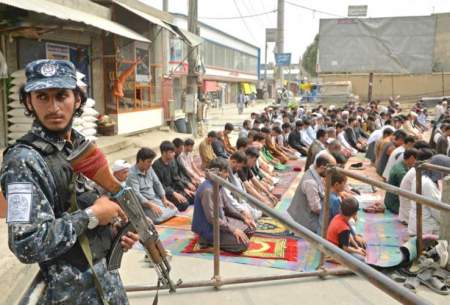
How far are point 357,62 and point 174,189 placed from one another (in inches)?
644

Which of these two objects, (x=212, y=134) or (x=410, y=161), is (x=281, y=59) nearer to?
(x=212, y=134)

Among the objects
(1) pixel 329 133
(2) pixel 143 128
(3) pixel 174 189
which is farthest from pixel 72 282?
(2) pixel 143 128

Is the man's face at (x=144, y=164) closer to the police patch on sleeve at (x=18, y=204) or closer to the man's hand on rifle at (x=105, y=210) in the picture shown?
the man's hand on rifle at (x=105, y=210)

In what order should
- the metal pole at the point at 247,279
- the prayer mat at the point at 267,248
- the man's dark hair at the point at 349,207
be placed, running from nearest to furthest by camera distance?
the metal pole at the point at 247,279
the man's dark hair at the point at 349,207
the prayer mat at the point at 267,248

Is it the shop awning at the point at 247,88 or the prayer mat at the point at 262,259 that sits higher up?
the shop awning at the point at 247,88

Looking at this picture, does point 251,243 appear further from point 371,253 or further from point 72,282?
point 72,282

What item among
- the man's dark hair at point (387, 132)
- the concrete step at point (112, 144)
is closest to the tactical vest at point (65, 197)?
the concrete step at point (112, 144)

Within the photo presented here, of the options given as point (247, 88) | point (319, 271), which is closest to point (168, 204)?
point (319, 271)

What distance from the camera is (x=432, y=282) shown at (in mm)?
3686

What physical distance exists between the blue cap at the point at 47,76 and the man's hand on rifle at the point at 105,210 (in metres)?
0.40

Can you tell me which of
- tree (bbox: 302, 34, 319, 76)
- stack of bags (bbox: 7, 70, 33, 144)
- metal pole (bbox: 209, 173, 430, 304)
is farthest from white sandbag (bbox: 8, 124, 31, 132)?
tree (bbox: 302, 34, 319, 76)

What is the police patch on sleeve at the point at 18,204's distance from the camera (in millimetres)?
1294

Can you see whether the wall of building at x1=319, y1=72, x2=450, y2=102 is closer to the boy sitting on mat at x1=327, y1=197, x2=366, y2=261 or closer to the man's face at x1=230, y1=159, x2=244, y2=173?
the man's face at x1=230, y1=159, x2=244, y2=173

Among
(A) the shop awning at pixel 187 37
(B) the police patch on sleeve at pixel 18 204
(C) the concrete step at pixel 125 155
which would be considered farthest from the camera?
(A) the shop awning at pixel 187 37
